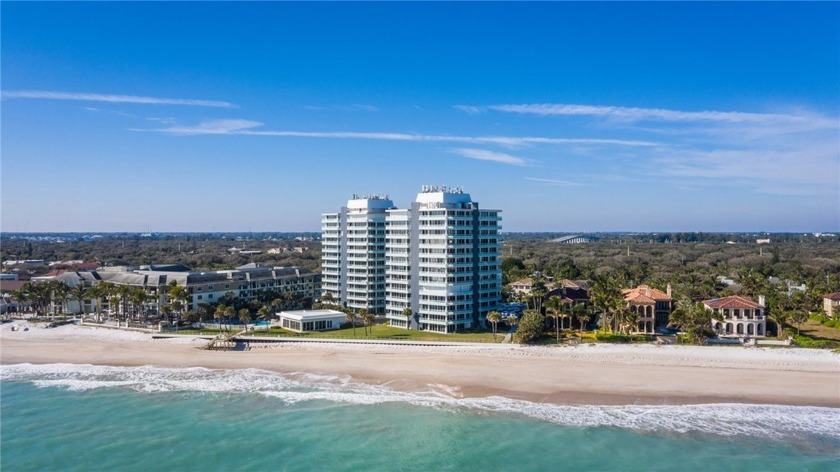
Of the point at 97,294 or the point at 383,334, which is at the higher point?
the point at 97,294

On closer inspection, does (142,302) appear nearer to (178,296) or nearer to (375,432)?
(178,296)

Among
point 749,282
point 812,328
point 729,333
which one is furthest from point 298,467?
point 749,282

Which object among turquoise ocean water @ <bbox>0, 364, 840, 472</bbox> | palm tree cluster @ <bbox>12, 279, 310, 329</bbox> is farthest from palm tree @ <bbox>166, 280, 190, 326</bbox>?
turquoise ocean water @ <bbox>0, 364, 840, 472</bbox>

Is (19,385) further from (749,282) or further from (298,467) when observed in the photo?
(749,282)

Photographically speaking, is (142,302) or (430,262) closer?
(430,262)

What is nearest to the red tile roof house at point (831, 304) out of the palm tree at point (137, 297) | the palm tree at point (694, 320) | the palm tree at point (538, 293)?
the palm tree at point (694, 320)

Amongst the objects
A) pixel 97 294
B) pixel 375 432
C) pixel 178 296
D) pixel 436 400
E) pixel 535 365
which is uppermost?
pixel 178 296

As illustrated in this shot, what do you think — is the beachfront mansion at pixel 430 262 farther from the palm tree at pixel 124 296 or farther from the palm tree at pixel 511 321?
the palm tree at pixel 124 296

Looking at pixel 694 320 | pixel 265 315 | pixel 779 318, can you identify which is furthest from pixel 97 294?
pixel 779 318
